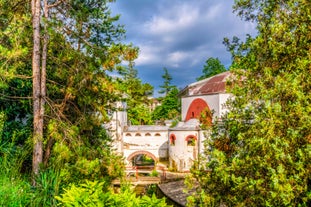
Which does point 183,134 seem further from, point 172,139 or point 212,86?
point 212,86

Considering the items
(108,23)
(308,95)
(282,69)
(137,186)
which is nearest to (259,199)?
(308,95)

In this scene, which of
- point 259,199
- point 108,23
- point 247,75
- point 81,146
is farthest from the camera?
point 108,23

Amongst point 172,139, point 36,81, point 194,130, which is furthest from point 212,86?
point 36,81

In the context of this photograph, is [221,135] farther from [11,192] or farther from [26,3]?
[26,3]

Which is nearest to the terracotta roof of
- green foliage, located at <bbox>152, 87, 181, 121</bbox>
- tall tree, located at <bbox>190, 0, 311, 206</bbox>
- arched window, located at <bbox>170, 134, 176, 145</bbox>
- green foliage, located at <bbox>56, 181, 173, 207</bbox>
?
arched window, located at <bbox>170, 134, 176, 145</bbox>

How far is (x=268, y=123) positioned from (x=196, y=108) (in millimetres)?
19205

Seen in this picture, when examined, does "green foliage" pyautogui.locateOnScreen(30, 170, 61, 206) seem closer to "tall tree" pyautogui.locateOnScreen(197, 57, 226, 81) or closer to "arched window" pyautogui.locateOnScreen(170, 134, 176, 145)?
"arched window" pyautogui.locateOnScreen(170, 134, 176, 145)

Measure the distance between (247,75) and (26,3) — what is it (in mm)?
6661

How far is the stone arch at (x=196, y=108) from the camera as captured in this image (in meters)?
22.1

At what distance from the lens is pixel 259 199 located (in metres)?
3.70

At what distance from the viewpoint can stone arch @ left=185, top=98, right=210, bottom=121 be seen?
72.4 ft

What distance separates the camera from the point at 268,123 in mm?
3627

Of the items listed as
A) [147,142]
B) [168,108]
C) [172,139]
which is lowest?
[147,142]

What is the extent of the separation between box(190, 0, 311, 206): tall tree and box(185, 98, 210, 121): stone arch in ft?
56.4
